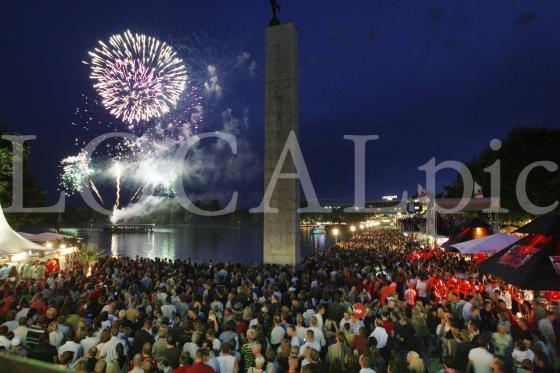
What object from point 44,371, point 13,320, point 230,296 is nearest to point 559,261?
point 230,296

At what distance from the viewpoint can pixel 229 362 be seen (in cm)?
633

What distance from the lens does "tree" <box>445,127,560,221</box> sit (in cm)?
3369

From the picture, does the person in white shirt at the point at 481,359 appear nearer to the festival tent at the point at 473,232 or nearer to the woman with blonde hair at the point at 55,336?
the woman with blonde hair at the point at 55,336

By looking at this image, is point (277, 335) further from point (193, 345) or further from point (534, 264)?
point (534, 264)

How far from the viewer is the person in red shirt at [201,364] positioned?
18.6 ft

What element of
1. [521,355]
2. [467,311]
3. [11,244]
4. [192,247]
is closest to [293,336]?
[521,355]

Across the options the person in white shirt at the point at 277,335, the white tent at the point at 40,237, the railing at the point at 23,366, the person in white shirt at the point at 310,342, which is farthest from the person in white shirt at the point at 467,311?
the white tent at the point at 40,237

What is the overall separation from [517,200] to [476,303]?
1318 inches

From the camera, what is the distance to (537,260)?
808cm

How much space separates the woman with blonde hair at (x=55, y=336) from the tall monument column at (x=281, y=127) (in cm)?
1451

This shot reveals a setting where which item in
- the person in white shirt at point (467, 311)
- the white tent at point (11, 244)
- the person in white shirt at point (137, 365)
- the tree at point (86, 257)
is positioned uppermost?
the white tent at point (11, 244)

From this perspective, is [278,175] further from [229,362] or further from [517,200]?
[517,200]

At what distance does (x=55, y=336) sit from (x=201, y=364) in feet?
11.3

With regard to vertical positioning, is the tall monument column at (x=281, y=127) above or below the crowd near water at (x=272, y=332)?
above
